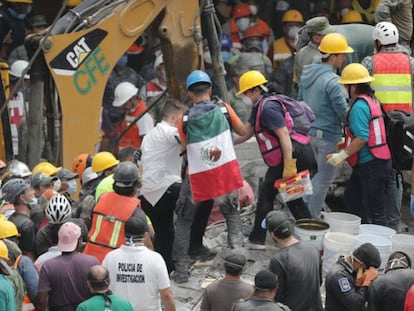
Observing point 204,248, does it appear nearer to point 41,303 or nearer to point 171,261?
point 171,261

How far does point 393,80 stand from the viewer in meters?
9.68

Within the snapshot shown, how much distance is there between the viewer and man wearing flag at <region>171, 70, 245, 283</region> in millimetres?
8344

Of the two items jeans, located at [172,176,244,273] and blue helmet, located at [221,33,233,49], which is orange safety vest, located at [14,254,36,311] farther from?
blue helmet, located at [221,33,233,49]

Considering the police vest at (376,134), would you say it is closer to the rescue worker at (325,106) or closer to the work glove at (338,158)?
the work glove at (338,158)

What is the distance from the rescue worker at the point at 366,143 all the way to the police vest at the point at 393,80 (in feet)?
2.49

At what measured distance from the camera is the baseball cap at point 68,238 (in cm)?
686

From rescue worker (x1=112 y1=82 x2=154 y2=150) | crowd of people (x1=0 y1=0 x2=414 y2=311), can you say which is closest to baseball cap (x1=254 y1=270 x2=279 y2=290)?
crowd of people (x1=0 y1=0 x2=414 y2=311)

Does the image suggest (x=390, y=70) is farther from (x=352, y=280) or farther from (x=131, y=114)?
(x=131, y=114)

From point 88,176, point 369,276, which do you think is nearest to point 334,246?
point 369,276

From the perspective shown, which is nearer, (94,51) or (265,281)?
(265,281)

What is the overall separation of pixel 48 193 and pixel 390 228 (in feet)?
10.9

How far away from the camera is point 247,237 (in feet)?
30.8

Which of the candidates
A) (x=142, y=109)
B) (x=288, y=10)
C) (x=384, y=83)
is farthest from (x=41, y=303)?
(x=288, y=10)

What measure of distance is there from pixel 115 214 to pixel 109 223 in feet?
0.31
